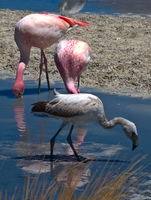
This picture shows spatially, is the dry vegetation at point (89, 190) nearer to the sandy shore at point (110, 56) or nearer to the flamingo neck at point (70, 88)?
the flamingo neck at point (70, 88)

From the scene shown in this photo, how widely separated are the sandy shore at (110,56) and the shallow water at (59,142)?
95 centimetres

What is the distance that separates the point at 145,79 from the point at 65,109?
3.79 metres

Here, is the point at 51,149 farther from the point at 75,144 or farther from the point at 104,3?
the point at 104,3

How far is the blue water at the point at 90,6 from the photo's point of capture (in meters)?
17.7

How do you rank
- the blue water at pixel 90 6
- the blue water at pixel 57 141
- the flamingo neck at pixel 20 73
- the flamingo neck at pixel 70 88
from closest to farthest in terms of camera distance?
the blue water at pixel 57 141 < the flamingo neck at pixel 70 88 < the flamingo neck at pixel 20 73 < the blue water at pixel 90 6

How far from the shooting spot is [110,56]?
9578 millimetres

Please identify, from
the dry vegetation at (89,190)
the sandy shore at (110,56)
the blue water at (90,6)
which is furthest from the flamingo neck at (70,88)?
the blue water at (90,6)

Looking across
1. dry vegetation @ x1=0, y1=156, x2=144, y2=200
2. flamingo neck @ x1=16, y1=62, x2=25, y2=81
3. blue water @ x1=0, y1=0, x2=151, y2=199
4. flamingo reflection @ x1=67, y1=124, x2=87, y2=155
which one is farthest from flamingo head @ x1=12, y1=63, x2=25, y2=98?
dry vegetation @ x1=0, y1=156, x2=144, y2=200

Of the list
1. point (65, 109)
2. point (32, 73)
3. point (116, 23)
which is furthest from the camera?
point (116, 23)

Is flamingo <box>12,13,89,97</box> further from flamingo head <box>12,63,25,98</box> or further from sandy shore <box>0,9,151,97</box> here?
sandy shore <box>0,9,151,97</box>

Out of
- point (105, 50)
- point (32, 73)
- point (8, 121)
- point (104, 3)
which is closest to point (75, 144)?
point (8, 121)

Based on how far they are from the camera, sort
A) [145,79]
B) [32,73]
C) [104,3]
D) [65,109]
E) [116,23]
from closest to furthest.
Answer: [65,109]
[145,79]
[32,73]
[116,23]
[104,3]

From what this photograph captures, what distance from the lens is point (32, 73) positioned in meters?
8.75

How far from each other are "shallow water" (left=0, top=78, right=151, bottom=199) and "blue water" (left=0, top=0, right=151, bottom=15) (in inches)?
445
